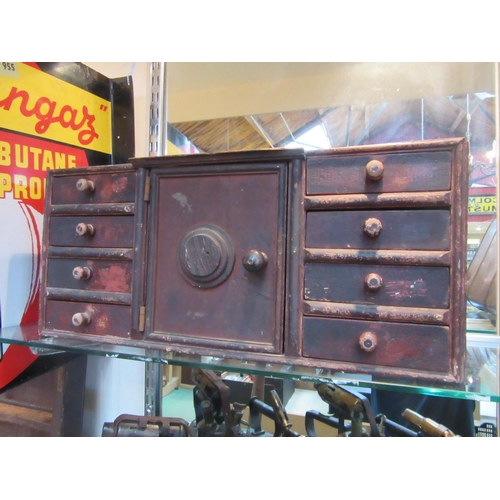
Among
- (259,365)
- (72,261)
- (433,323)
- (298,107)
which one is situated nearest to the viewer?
(433,323)

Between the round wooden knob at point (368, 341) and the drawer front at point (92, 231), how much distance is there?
0.57 m

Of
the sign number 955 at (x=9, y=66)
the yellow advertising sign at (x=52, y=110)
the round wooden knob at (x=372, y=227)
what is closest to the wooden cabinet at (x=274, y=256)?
the round wooden knob at (x=372, y=227)

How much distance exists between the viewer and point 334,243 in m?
0.70

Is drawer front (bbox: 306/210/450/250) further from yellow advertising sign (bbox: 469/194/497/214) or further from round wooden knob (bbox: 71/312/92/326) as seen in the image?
round wooden knob (bbox: 71/312/92/326)

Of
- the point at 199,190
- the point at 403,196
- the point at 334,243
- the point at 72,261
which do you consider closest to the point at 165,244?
the point at 199,190

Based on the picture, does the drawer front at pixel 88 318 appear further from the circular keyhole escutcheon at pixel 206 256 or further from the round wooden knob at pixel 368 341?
the round wooden knob at pixel 368 341

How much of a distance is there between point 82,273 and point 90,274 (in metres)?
0.02

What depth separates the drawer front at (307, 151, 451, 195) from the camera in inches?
25.5

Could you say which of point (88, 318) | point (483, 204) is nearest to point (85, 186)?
point (88, 318)

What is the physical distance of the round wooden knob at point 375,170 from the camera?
0.66 metres

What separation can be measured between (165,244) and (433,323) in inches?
23.3

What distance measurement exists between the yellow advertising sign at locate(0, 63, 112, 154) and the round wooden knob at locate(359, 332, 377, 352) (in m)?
1.06

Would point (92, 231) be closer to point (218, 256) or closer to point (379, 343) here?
point (218, 256)
